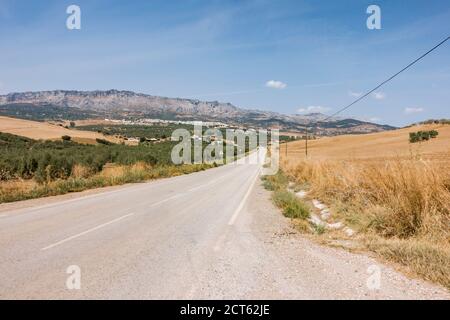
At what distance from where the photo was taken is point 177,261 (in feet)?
21.6

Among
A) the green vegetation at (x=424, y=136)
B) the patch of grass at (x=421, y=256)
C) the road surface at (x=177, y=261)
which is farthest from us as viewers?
the green vegetation at (x=424, y=136)

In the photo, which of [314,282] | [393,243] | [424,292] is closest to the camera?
[424,292]

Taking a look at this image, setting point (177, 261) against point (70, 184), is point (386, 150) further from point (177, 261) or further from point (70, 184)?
point (177, 261)

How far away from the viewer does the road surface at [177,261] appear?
5090mm

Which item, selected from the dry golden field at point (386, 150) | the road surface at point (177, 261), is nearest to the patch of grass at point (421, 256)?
the road surface at point (177, 261)

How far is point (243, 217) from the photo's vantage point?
38.3 ft

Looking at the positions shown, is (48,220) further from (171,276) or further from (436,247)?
(436,247)

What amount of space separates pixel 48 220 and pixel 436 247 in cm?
917

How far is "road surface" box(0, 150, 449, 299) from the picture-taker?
5.09 m

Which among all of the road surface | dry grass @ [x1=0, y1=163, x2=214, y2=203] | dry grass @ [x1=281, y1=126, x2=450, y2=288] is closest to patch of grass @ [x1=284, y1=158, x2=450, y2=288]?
dry grass @ [x1=281, y1=126, x2=450, y2=288]

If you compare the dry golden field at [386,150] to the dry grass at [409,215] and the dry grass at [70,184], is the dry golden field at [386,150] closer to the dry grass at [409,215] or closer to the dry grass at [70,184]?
the dry grass at [409,215]

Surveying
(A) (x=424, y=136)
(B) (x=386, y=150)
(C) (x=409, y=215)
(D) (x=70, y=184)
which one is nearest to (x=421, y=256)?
(C) (x=409, y=215)
